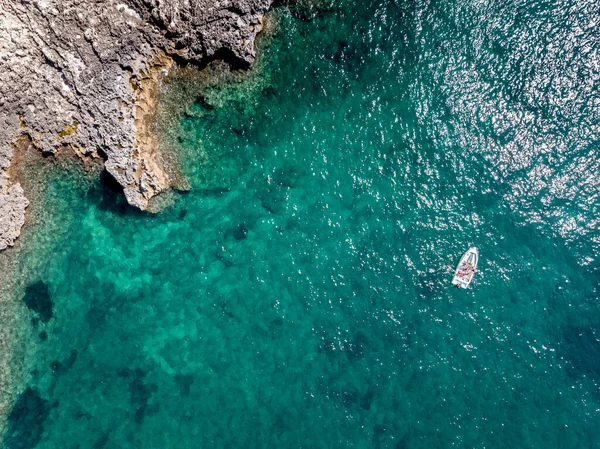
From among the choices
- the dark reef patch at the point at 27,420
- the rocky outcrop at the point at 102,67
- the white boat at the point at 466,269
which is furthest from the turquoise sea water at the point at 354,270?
the rocky outcrop at the point at 102,67

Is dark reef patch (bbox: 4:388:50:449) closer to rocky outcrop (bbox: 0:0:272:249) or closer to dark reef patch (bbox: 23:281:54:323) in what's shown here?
dark reef patch (bbox: 23:281:54:323)

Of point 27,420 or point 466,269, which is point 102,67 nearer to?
point 27,420

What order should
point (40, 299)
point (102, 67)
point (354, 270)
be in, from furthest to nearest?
1. point (354, 270)
2. point (40, 299)
3. point (102, 67)

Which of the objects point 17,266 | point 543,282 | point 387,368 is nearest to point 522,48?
point 543,282

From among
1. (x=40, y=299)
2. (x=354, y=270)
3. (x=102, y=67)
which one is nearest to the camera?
(x=102, y=67)

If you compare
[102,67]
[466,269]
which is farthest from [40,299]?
[466,269]

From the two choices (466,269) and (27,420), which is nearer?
(466,269)

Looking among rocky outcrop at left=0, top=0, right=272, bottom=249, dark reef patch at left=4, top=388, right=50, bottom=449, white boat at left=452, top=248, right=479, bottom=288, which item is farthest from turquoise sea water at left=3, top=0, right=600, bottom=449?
rocky outcrop at left=0, top=0, right=272, bottom=249

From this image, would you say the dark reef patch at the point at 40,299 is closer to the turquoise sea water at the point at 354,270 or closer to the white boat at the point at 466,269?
the turquoise sea water at the point at 354,270
